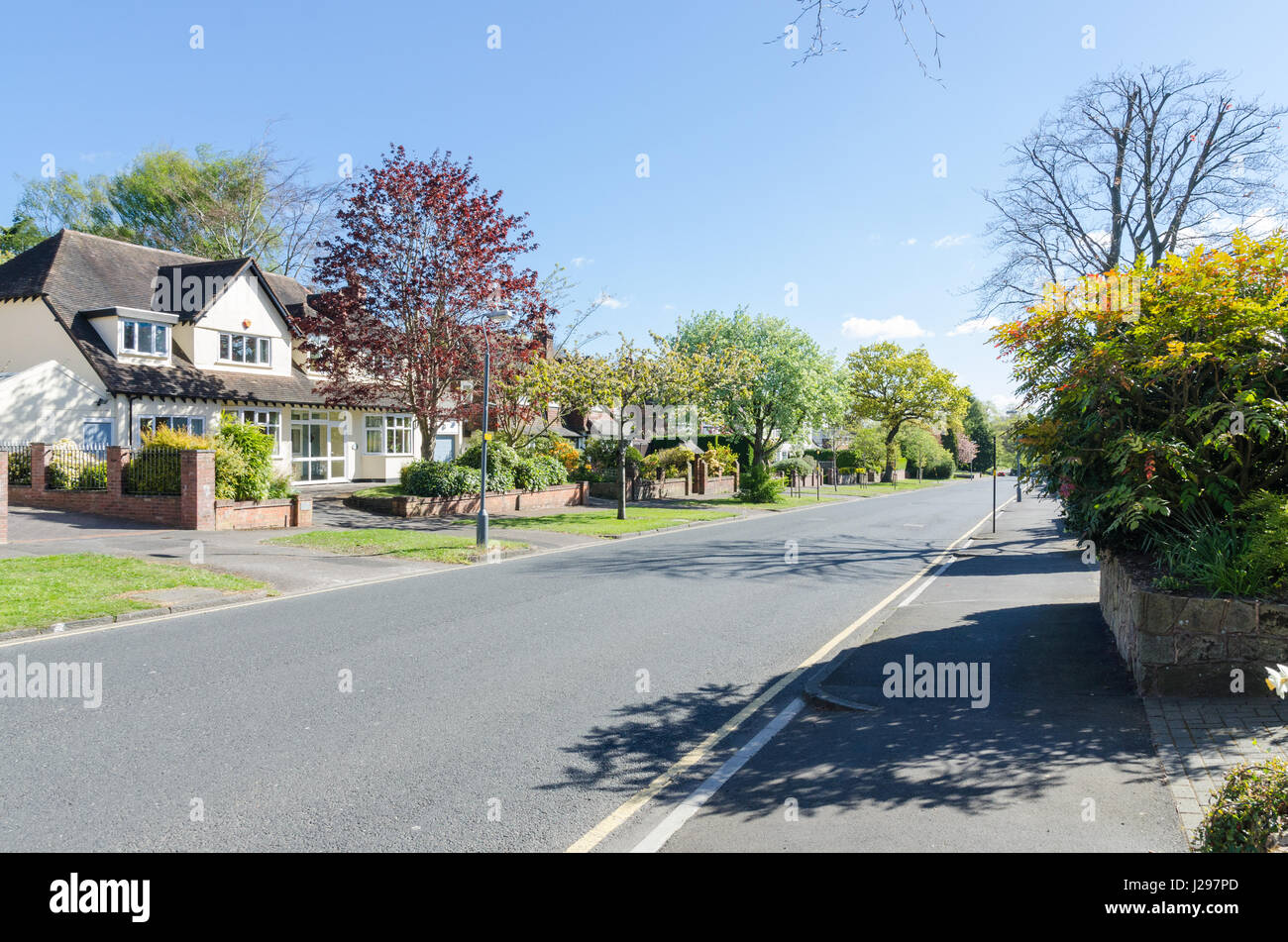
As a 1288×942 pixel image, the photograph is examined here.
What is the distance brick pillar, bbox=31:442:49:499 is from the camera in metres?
20.4

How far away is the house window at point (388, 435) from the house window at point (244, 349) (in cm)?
471

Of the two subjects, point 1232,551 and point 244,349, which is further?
point 244,349

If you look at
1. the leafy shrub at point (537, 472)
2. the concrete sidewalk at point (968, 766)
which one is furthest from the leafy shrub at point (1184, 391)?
the leafy shrub at point (537, 472)

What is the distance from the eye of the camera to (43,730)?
597cm

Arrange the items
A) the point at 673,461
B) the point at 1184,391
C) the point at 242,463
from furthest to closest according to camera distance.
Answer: the point at 673,461 → the point at 242,463 → the point at 1184,391

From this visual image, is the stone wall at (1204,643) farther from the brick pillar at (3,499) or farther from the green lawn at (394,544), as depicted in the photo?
the brick pillar at (3,499)

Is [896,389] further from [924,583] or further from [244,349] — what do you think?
[924,583]

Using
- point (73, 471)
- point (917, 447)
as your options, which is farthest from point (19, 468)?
point (917, 447)

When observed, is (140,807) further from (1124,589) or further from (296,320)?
(296,320)

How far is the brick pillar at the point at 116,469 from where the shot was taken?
62.6 feet

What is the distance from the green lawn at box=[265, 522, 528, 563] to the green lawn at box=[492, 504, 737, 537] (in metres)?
3.35

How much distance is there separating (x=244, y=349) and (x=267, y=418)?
290cm

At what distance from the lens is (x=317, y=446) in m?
32.7
